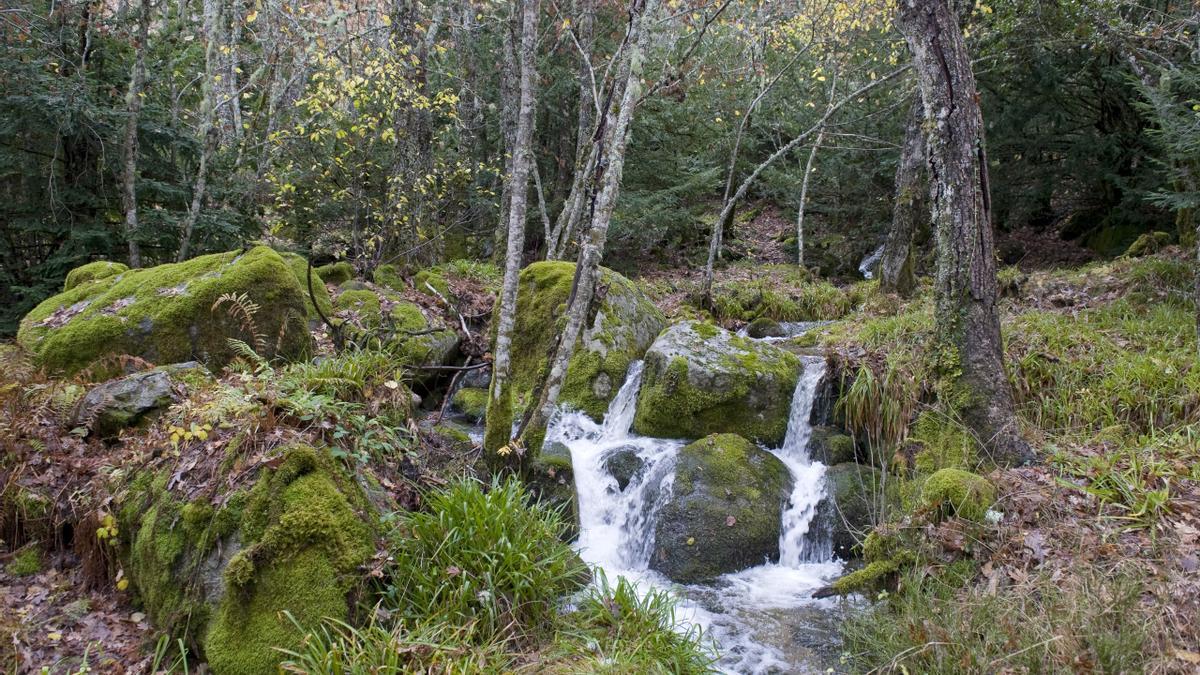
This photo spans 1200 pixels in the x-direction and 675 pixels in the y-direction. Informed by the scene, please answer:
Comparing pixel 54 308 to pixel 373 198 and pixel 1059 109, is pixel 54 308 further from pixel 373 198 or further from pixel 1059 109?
pixel 1059 109

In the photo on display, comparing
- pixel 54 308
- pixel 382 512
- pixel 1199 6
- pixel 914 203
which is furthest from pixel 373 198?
pixel 1199 6

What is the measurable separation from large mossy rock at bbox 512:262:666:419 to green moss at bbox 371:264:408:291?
282 centimetres

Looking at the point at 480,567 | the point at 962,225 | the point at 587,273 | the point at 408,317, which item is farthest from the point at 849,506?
the point at 408,317

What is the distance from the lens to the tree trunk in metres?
10.5

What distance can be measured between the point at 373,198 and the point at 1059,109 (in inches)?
504

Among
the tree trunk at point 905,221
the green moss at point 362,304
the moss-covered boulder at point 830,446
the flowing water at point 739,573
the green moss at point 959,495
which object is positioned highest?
the tree trunk at point 905,221

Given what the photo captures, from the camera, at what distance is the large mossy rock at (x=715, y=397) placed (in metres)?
7.47

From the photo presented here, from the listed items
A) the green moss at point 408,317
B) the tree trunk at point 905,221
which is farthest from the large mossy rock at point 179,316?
the tree trunk at point 905,221

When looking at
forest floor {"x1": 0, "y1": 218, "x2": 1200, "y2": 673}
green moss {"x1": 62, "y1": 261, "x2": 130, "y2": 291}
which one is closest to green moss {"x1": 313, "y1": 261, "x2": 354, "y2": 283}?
green moss {"x1": 62, "y1": 261, "x2": 130, "y2": 291}

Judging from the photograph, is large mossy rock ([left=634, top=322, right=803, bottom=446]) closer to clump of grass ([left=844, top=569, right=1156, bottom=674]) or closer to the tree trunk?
clump of grass ([left=844, top=569, right=1156, bottom=674])

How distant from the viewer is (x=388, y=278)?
1105cm

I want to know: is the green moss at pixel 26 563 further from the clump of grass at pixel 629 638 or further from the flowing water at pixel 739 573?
the flowing water at pixel 739 573

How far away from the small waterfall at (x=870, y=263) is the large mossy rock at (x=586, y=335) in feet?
26.0

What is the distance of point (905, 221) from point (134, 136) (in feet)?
41.3
